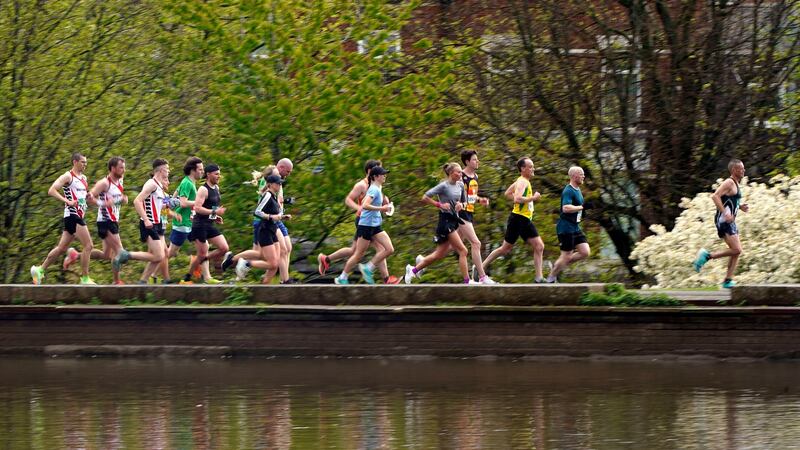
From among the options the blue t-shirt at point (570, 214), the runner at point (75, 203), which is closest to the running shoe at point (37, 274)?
the runner at point (75, 203)

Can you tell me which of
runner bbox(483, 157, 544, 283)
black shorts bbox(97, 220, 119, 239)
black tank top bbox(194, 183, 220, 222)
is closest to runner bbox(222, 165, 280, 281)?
black tank top bbox(194, 183, 220, 222)

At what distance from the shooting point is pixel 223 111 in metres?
26.8

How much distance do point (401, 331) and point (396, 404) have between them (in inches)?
163

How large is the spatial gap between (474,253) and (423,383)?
5156 millimetres

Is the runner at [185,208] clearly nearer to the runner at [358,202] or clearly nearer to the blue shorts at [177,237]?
the blue shorts at [177,237]

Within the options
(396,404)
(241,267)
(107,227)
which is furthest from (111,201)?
(396,404)

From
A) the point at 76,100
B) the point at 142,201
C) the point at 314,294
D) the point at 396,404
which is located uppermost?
the point at 76,100

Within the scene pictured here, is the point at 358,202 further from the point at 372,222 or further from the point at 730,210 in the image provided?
the point at 730,210

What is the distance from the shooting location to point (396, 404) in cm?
1430

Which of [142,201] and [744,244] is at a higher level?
[142,201]

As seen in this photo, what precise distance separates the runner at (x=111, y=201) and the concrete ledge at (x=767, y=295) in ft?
27.0

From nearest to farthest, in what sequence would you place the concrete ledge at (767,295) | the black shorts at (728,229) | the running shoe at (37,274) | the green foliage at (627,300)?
1. the concrete ledge at (767,295)
2. the green foliage at (627,300)
3. the black shorts at (728,229)
4. the running shoe at (37,274)

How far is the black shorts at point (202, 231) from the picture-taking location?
21.5 m

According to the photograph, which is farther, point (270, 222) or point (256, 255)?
point (256, 255)
